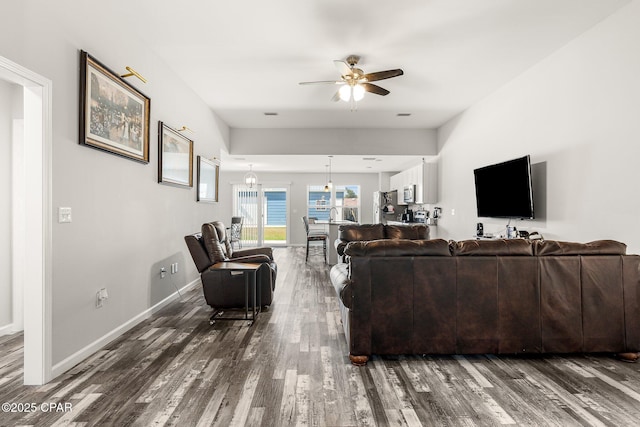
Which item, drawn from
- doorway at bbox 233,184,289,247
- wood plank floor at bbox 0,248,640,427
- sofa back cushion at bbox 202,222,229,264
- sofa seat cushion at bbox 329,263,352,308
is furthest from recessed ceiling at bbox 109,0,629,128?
doorway at bbox 233,184,289,247

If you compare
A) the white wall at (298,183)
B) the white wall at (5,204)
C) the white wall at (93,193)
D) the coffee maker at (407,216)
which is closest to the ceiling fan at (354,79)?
the white wall at (93,193)

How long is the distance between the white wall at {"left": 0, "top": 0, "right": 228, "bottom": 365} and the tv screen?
13.6 ft

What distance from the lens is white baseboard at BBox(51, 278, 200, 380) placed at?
88.7 inches

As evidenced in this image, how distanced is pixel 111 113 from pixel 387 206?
7.30 meters

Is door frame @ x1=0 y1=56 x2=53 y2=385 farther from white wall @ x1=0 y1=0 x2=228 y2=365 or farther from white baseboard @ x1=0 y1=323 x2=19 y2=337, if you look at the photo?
white baseboard @ x1=0 y1=323 x2=19 y2=337

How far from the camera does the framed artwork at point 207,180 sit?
16.4 feet

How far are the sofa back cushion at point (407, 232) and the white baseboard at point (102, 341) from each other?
3271mm

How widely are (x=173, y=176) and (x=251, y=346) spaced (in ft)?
7.68

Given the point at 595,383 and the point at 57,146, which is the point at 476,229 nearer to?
the point at 595,383

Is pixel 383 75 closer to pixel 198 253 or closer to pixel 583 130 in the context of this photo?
pixel 583 130

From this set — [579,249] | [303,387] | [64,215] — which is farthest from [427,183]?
[64,215]

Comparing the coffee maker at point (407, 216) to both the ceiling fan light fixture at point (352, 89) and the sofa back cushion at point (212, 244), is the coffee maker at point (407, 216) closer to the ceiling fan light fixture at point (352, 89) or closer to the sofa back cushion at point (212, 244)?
the ceiling fan light fixture at point (352, 89)

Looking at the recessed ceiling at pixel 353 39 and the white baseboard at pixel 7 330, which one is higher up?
the recessed ceiling at pixel 353 39

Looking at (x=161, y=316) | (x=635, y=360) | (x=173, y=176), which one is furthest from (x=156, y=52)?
(x=635, y=360)
